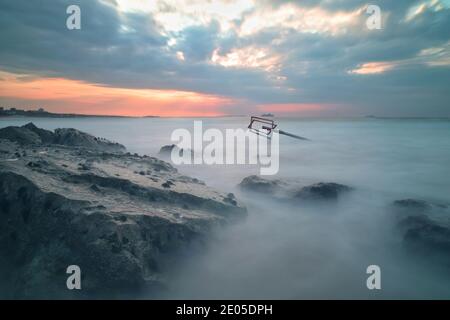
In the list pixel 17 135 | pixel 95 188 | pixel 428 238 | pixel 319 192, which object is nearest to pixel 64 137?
pixel 17 135

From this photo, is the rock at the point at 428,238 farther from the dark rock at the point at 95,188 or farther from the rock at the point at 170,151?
the rock at the point at 170,151

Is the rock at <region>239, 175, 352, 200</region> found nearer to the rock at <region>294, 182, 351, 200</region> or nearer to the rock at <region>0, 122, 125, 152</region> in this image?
the rock at <region>294, 182, 351, 200</region>

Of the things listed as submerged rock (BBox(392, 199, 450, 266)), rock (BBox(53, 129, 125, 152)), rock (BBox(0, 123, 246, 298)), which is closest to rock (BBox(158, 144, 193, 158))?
rock (BBox(53, 129, 125, 152))

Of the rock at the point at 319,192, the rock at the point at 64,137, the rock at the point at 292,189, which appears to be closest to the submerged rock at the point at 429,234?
the rock at the point at 319,192

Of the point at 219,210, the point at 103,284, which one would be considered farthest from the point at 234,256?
the point at 103,284

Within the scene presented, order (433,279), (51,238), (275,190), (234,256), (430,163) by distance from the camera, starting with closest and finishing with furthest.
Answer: (51,238) < (433,279) < (234,256) < (275,190) < (430,163)

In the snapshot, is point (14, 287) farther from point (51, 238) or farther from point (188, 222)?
point (188, 222)

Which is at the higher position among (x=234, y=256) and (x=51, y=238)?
(x=51, y=238)

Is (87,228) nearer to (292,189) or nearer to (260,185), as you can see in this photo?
(260,185)
